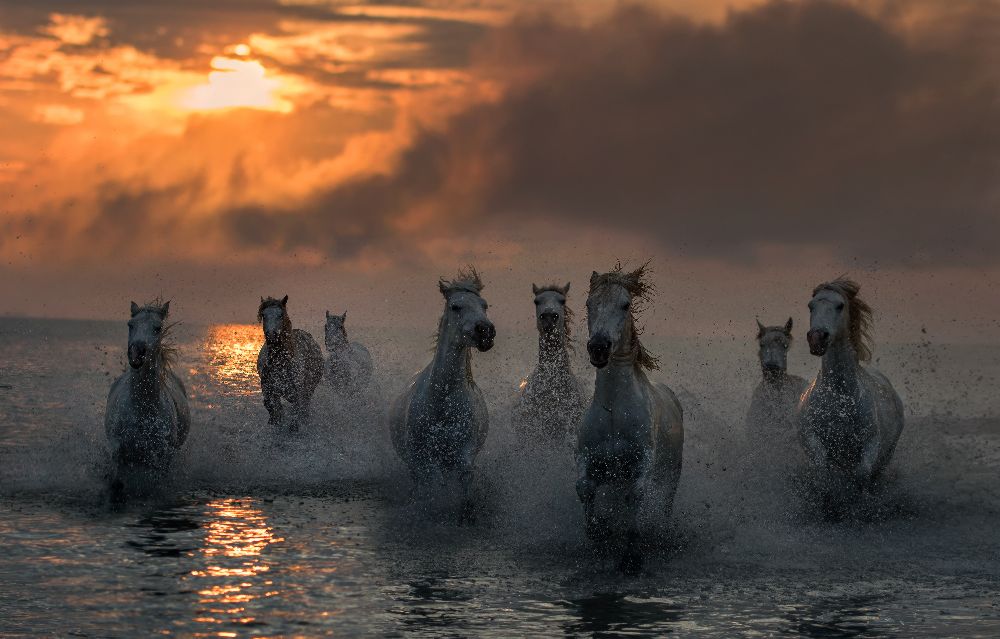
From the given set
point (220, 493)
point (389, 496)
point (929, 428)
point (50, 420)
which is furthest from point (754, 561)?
point (50, 420)

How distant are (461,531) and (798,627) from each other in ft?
13.8

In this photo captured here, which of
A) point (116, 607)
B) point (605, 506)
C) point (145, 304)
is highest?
point (145, 304)

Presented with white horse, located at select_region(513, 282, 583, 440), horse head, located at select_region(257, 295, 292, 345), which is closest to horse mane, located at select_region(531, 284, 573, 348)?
white horse, located at select_region(513, 282, 583, 440)

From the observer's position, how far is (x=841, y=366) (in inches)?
527

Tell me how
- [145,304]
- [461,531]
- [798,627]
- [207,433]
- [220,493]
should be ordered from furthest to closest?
[207,433] → [220,493] → [145,304] → [461,531] → [798,627]

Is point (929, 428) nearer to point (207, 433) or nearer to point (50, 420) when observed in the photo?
point (207, 433)

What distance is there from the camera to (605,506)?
10438 millimetres

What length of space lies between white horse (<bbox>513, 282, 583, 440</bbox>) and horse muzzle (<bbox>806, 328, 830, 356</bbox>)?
3.28 meters

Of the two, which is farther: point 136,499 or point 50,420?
point 50,420

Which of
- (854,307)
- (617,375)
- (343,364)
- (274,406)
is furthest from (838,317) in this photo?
(343,364)

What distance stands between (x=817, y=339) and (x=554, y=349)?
11.8ft

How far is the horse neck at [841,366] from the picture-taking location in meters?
13.3

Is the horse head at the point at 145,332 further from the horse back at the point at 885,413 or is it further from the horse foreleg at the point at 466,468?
the horse back at the point at 885,413

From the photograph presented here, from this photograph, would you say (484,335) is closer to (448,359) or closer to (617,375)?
(448,359)
